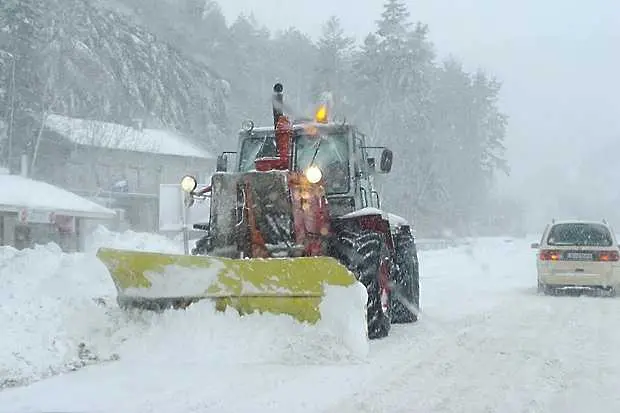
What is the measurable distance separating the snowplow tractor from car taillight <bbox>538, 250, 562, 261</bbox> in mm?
5001

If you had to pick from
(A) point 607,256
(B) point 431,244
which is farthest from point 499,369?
(B) point 431,244

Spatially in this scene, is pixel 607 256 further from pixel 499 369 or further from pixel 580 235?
pixel 499 369

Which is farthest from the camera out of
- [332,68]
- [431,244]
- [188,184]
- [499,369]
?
[332,68]

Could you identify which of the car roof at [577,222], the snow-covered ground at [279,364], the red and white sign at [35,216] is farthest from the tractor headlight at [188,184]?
the red and white sign at [35,216]

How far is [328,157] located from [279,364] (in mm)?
3355

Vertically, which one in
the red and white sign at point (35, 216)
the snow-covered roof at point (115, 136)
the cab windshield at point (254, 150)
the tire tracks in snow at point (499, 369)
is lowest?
the tire tracks in snow at point (499, 369)

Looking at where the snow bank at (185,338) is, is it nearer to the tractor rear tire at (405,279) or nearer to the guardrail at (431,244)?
the tractor rear tire at (405,279)

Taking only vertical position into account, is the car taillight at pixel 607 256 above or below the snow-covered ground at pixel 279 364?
above

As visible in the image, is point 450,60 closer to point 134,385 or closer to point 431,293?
point 431,293

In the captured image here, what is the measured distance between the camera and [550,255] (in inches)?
577

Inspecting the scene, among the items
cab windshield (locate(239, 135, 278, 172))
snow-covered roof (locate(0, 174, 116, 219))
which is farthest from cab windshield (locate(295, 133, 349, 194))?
snow-covered roof (locate(0, 174, 116, 219))

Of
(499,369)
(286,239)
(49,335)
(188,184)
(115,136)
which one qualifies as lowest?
(499,369)

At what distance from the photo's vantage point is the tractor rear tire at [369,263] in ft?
27.7

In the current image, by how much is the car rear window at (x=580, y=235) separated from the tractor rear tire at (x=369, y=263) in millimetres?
7158
